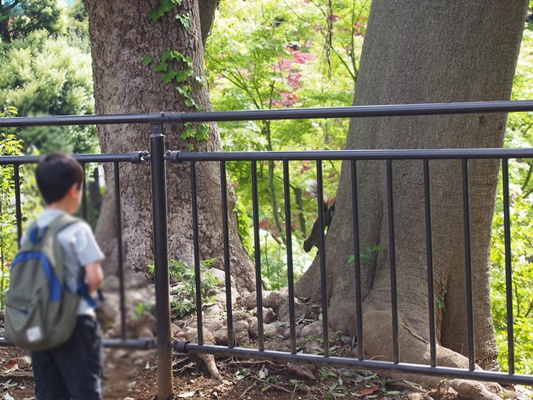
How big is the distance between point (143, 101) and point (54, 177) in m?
3.73

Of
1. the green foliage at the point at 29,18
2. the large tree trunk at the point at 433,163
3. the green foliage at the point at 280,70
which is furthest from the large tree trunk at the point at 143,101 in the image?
the green foliage at the point at 29,18

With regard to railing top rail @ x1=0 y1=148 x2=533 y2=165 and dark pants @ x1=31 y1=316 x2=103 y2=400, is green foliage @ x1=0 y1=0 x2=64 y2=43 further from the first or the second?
dark pants @ x1=31 y1=316 x2=103 y2=400

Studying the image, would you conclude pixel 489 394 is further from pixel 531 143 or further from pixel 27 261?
pixel 531 143

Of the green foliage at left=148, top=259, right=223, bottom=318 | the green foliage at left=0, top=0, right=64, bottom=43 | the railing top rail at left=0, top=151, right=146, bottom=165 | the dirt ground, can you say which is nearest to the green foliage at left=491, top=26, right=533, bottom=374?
the dirt ground

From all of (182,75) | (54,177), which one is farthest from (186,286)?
(54,177)

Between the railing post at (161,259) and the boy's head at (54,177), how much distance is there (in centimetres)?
200

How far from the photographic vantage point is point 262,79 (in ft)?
38.1

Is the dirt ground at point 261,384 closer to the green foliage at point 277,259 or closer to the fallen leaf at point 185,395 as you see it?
the fallen leaf at point 185,395

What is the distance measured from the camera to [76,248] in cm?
170

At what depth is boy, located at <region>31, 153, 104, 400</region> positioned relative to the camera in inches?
66.6

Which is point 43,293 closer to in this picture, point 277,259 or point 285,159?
point 285,159

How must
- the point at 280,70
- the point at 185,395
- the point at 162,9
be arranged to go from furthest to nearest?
the point at 280,70 < the point at 162,9 < the point at 185,395

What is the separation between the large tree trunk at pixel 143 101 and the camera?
209 inches

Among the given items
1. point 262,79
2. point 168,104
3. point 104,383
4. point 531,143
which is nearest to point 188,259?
point 168,104
